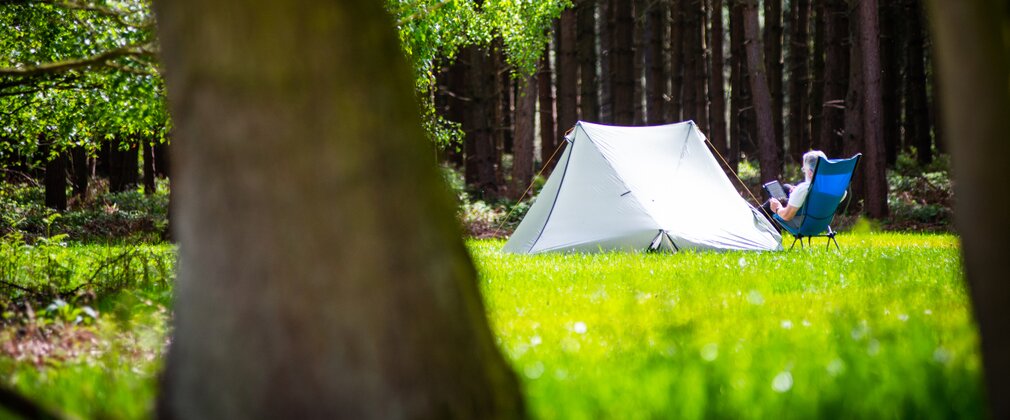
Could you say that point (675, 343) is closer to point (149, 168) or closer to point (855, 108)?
point (855, 108)

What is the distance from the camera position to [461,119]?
98.8ft

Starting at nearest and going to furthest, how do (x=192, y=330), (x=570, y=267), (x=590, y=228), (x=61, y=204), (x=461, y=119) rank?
(x=192, y=330) → (x=570, y=267) → (x=590, y=228) → (x=61, y=204) → (x=461, y=119)

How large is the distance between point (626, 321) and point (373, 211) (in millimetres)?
3111

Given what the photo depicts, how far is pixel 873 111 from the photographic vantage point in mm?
18250

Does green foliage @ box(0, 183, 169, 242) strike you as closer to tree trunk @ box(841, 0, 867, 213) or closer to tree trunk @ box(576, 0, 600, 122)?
tree trunk @ box(576, 0, 600, 122)

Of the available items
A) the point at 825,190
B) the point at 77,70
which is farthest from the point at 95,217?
the point at 825,190

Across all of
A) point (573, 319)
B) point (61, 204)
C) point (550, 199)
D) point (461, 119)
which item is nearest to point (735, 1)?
point (461, 119)

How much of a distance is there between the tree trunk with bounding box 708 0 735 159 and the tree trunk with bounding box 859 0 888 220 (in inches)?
338

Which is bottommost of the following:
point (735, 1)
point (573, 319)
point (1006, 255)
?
point (573, 319)

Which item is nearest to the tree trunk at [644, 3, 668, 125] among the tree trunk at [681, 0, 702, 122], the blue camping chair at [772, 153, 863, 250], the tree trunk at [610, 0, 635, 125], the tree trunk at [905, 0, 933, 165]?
the tree trunk at [681, 0, 702, 122]

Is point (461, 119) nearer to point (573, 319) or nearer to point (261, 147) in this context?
point (573, 319)

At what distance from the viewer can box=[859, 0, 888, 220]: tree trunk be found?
18.1 m

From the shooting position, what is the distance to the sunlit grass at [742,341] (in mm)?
2947

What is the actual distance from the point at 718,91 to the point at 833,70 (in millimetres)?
4946
